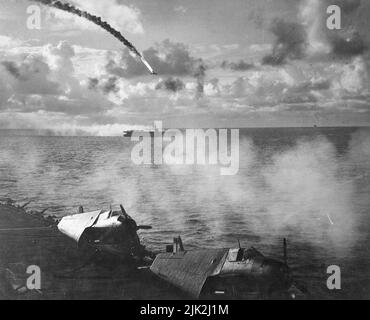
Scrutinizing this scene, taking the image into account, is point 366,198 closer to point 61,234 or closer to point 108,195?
point 108,195

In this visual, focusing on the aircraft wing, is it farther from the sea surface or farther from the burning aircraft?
the sea surface

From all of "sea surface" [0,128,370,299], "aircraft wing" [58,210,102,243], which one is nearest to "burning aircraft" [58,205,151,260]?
"aircraft wing" [58,210,102,243]

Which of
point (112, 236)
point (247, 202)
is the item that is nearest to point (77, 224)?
point (112, 236)

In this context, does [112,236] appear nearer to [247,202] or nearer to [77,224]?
[77,224]

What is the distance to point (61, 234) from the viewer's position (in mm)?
44125

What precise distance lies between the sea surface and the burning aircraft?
5.58 meters

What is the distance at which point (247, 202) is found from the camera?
7106 centimetres

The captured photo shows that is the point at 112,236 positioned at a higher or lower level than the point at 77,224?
higher

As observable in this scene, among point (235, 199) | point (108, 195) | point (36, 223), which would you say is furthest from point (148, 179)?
point (36, 223)

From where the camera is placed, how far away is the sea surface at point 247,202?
4591 centimetres

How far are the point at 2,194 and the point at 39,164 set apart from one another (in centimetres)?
4718

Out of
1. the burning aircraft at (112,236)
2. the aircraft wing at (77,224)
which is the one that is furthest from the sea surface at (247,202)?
the burning aircraft at (112,236)

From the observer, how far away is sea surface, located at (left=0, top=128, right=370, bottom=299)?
4591cm

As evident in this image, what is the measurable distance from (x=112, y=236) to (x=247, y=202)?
41.6m
